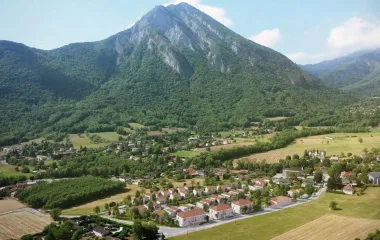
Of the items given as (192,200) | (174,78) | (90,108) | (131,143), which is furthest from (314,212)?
(174,78)

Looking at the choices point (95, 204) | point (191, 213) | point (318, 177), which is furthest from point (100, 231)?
point (318, 177)

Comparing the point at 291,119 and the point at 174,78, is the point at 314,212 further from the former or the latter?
the point at 174,78

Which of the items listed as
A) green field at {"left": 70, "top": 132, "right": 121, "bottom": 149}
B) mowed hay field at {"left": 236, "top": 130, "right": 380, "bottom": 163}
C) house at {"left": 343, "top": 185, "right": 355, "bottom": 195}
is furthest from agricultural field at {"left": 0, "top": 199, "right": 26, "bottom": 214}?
house at {"left": 343, "top": 185, "right": 355, "bottom": 195}

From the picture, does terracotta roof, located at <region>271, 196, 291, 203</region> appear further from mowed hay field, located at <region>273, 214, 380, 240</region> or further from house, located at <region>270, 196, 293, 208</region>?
mowed hay field, located at <region>273, 214, 380, 240</region>

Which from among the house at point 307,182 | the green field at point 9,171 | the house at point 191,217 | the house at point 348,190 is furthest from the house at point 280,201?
the green field at point 9,171

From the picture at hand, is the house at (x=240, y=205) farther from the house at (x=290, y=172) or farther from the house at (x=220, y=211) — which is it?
the house at (x=290, y=172)
